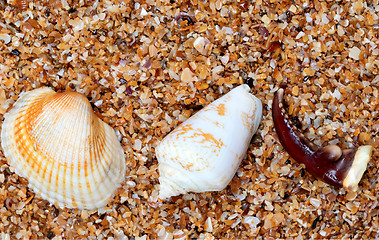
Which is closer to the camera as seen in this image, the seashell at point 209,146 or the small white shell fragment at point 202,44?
the seashell at point 209,146

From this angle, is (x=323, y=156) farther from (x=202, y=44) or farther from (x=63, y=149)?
(x=63, y=149)

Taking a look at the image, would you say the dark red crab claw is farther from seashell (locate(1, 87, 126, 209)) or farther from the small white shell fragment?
seashell (locate(1, 87, 126, 209))

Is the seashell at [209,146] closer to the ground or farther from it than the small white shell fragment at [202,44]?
closer to the ground

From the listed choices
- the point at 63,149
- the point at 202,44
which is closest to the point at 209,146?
the point at 202,44

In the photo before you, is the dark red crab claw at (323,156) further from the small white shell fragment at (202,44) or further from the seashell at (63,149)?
the seashell at (63,149)

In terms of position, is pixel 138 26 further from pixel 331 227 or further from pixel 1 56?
pixel 331 227

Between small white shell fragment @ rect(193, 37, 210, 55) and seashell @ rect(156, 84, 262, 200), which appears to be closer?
seashell @ rect(156, 84, 262, 200)

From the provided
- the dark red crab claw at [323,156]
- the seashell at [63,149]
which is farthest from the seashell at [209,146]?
the seashell at [63,149]

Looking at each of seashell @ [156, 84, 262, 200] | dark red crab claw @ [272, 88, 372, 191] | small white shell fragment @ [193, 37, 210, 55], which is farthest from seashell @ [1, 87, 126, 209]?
dark red crab claw @ [272, 88, 372, 191]
